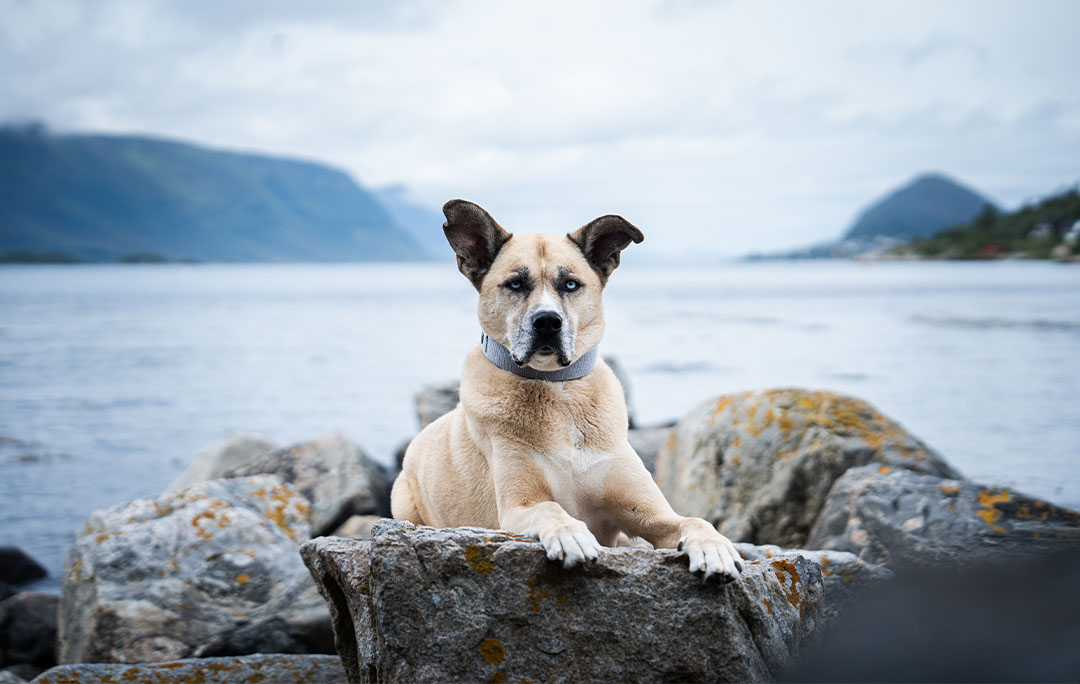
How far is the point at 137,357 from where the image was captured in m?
35.2

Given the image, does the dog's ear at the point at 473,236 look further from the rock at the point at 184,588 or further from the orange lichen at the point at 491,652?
the rock at the point at 184,588

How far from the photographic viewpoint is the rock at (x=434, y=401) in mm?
14759

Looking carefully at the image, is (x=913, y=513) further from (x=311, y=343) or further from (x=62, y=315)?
(x=62, y=315)

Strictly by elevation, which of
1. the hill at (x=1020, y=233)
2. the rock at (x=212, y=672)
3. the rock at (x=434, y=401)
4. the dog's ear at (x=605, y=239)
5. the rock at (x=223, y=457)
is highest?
the hill at (x=1020, y=233)

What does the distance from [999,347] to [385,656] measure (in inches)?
1236

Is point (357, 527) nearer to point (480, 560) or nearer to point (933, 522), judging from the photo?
point (480, 560)

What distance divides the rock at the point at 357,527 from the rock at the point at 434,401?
486 centimetres

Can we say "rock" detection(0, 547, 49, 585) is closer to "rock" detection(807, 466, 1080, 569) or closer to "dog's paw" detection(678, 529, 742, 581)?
"rock" detection(807, 466, 1080, 569)

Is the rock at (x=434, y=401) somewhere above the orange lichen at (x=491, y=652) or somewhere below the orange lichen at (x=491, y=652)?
below

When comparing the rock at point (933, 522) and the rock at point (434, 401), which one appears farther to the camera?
the rock at point (434, 401)

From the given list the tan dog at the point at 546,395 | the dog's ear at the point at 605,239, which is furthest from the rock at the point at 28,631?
the dog's ear at the point at 605,239

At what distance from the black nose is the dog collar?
1.15 ft

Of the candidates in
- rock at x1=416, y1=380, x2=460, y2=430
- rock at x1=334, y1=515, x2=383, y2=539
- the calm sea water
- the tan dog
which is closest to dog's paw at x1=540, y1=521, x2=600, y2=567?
the tan dog

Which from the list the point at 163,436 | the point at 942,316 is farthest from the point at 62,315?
the point at 942,316
